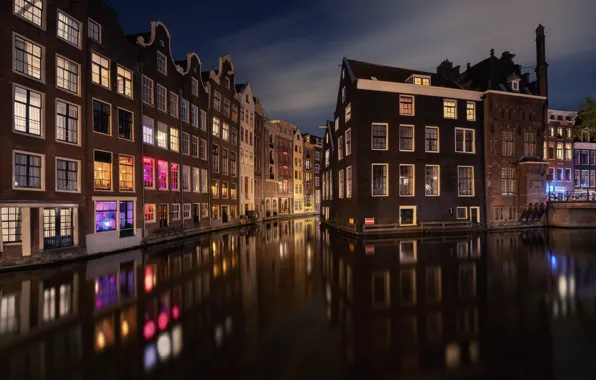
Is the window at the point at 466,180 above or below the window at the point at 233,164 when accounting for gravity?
below

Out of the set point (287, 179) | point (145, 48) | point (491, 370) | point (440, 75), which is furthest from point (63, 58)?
point (287, 179)

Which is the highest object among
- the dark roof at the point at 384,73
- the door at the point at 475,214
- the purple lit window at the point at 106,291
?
the dark roof at the point at 384,73

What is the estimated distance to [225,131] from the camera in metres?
47.0

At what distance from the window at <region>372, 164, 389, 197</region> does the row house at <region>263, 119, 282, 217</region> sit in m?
32.1

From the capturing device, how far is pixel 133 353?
300 inches

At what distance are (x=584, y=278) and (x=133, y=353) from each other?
58.4 feet

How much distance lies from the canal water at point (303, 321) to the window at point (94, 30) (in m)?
16.2

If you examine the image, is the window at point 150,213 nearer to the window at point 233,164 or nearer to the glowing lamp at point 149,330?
the window at point 233,164

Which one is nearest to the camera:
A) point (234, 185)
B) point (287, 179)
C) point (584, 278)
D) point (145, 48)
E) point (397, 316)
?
point (397, 316)

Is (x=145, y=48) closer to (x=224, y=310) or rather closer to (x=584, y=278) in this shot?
(x=224, y=310)

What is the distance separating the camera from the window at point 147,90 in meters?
29.6

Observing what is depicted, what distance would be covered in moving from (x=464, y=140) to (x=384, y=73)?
12383 millimetres

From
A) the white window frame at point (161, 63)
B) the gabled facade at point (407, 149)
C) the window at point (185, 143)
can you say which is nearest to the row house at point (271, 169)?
the gabled facade at point (407, 149)

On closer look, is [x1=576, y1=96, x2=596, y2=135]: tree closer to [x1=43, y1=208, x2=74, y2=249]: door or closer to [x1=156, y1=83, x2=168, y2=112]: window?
[x1=156, y1=83, x2=168, y2=112]: window
